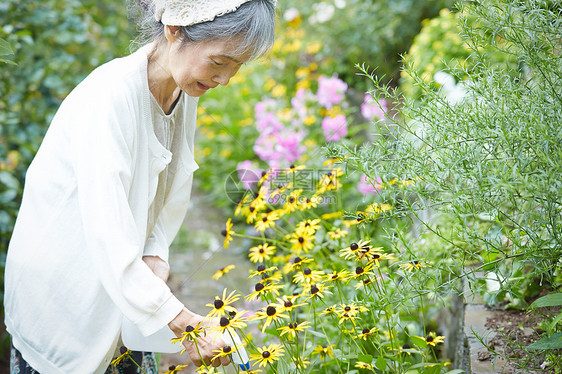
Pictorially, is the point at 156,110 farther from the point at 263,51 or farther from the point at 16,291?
the point at 16,291

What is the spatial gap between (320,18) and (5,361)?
14.5 ft

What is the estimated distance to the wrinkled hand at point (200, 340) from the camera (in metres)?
1.26

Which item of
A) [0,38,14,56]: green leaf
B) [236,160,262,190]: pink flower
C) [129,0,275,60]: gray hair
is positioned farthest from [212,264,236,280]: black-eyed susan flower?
[236,160,262,190]: pink flower

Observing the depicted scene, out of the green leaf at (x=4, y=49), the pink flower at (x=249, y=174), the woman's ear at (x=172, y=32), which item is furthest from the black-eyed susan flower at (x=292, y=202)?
the pink flower at (x=249, y=174)

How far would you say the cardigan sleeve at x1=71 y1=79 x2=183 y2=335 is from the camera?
120cm

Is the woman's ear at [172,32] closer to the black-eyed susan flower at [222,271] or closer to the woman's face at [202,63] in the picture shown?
the woman's face at [202,63]

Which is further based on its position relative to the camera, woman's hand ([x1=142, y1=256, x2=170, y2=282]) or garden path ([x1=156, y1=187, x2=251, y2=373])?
garden path ([x1=156, y1=187, x2=251, y2=373])

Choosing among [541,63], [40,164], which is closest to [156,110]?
[40,164]

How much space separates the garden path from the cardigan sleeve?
1432 mm

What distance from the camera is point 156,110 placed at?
1.57 metres

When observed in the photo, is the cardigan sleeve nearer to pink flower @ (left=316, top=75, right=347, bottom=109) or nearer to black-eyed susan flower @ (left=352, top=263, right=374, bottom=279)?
black-eyed susan flower @ (left=352, top=263, right=374, bottom=279)

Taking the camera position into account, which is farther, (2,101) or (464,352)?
(2,101)

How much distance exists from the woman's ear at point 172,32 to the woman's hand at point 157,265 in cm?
69

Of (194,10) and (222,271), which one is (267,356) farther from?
(194,10)
